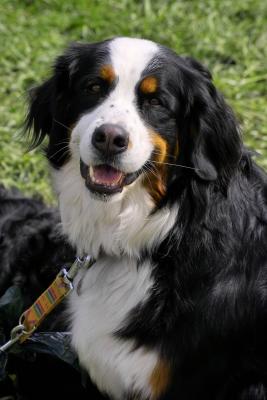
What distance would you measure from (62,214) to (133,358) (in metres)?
0.72

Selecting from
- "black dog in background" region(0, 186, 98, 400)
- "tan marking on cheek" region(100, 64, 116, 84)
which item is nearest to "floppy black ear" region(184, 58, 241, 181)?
"tan marking on cheek" region(100, 64, 116, 84)

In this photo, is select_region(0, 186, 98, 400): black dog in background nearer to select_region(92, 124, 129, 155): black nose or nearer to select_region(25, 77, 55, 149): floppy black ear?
select_region(25, 77, 55, 149): floppy black ear

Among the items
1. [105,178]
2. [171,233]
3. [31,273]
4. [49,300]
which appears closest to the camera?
[105,178]

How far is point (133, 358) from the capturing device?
3270mm

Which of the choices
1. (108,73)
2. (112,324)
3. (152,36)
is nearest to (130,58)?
(108,73)

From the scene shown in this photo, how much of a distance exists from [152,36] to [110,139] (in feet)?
13.2

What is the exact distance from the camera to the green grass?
20.0 feet

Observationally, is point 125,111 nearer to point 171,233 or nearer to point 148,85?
point 148,85

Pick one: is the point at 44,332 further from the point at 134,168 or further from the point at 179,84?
the point at 179,84

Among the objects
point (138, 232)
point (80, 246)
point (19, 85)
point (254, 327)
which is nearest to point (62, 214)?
point (80, 246)

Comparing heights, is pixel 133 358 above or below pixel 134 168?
below

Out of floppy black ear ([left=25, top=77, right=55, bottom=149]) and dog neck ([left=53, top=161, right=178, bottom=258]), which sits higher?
floppy black ear ([left=25, top=77, right=55, bottom=149])

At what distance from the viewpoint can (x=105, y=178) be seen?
3.10m

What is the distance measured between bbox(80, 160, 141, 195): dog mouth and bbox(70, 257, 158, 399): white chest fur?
388mm
